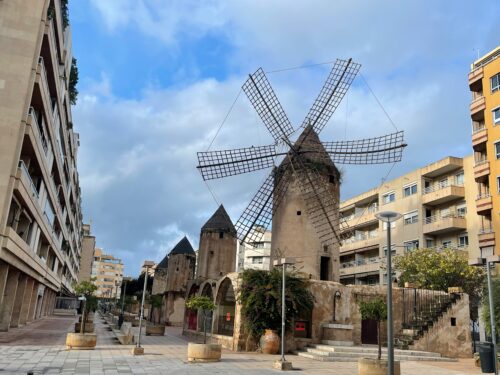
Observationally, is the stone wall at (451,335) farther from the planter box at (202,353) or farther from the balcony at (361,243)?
the balcony at (361,243)

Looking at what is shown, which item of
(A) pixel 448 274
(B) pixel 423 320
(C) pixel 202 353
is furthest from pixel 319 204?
(A) pixel 448 274

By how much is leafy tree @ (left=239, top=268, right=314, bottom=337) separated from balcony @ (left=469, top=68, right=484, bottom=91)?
23426 mm

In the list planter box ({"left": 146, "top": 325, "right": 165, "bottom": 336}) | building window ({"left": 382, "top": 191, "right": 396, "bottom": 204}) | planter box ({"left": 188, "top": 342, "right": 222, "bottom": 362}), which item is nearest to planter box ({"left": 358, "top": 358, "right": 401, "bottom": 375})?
planter box ({"left": 188, "top": 342, "right": 222, "bottom": 362})

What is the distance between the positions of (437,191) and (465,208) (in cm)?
269

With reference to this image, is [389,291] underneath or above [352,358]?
above

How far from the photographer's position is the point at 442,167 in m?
39.2

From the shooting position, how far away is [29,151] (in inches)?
881

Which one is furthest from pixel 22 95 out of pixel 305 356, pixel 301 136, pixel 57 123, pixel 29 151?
pixel 305 356

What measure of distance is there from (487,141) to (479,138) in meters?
0.80

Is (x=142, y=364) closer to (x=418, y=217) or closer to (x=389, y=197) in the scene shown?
(x=418, y=217)

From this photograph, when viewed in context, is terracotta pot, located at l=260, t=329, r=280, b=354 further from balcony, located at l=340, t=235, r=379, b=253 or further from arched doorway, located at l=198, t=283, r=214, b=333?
balcony, located at l=340, t=235, r=379, b=253

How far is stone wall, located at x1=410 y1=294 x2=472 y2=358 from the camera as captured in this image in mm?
21562

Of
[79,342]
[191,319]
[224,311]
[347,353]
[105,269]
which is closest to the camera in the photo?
[79,342]

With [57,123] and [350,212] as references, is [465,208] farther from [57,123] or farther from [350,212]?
[57,123]
